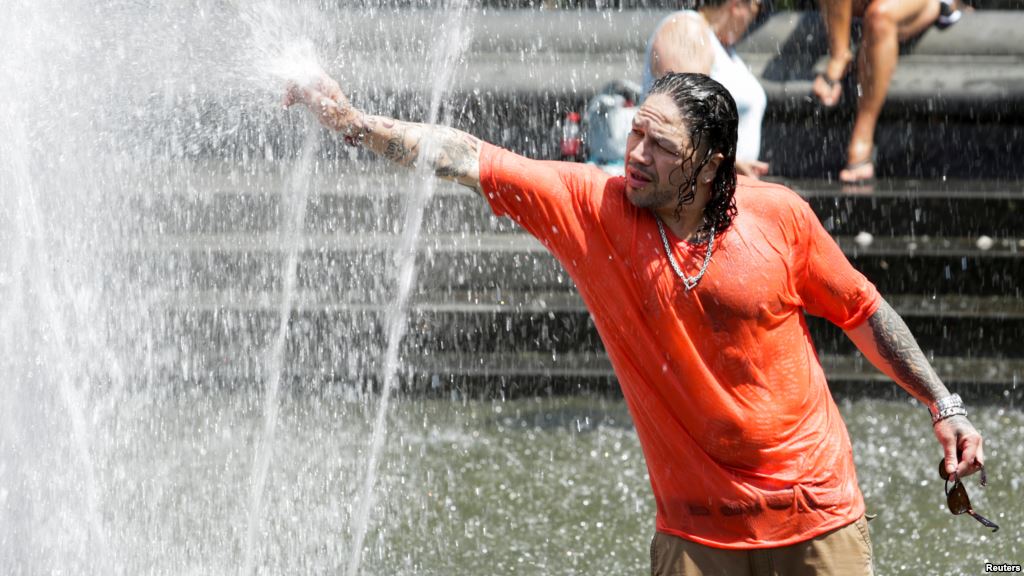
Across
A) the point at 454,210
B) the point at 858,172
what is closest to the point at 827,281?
the point at 454,210

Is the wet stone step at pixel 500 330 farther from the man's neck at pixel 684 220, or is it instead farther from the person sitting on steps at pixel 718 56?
the man's neck at pixel 684 220

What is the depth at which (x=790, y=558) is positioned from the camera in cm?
245

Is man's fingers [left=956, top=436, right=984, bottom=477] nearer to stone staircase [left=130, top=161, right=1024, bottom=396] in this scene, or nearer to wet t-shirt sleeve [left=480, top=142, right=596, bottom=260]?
wet t-shirt sleeve [left=480, top=142, right=596, bottom=260]

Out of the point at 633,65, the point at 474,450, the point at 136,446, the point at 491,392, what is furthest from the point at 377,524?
the point at 633,65

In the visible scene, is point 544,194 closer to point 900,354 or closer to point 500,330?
point 900,354

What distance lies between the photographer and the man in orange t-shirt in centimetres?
243

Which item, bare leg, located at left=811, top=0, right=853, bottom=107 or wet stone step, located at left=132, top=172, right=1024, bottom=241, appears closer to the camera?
wet stone step, located at left=132, top=172, right=1024, bottom=241

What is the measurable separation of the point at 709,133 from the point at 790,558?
838 millimetres

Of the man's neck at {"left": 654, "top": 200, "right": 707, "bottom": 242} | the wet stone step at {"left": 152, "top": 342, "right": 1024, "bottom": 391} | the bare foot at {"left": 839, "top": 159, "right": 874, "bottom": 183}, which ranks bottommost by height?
the wet stone step at {"left": 152, "top": 342, "right": 1024, "bottom": 391}

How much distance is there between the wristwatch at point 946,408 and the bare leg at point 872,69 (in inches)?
176

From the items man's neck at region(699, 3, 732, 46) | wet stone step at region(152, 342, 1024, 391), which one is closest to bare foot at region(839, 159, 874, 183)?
wet stone step at region(152, 342, 1024, 391)

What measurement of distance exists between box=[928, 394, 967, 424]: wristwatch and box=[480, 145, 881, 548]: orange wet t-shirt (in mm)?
228

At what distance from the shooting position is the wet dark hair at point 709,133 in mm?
2424

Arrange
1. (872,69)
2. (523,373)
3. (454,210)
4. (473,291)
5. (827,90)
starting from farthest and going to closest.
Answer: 1. (827,90)
2. (872,69)
3. (454,210)
4. (473,291)
5. (523,373)
